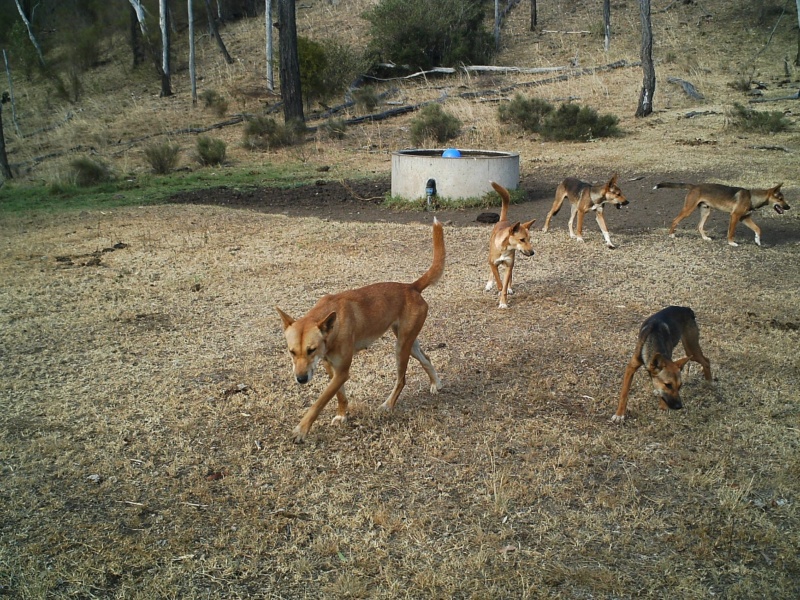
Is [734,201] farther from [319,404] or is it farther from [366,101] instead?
[366,101]

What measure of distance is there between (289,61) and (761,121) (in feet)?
42.9

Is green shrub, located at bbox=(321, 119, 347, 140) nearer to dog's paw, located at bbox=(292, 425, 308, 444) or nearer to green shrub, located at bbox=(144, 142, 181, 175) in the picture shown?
green shrub, located at bbox=(144, 142, 181, 175)

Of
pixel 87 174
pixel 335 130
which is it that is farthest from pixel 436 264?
pixel 335 130

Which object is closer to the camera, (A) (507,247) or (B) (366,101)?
(A) (507,247)

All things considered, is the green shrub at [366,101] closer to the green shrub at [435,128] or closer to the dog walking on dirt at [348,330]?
the green shrub at [435,128]

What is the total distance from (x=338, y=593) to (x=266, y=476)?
1179 mm

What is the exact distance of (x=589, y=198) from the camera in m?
9.92

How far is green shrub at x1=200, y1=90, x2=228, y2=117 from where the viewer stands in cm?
2580

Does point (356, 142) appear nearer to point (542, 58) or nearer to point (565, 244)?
point (565, 244)

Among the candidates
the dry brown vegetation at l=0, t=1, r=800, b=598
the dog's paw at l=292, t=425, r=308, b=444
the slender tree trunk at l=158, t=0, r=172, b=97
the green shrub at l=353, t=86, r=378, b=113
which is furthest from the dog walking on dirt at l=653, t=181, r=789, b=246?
the slender tree trunk at l=158, t=0, r=172, b=97

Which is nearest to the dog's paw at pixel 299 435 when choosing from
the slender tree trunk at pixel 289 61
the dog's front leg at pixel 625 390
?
the dog's front leg at pixel 625 390

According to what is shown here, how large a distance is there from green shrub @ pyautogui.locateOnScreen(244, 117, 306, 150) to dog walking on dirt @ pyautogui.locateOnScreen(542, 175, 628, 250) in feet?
38.2

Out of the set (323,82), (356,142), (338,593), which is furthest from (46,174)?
(338,593)

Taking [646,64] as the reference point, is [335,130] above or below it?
below
